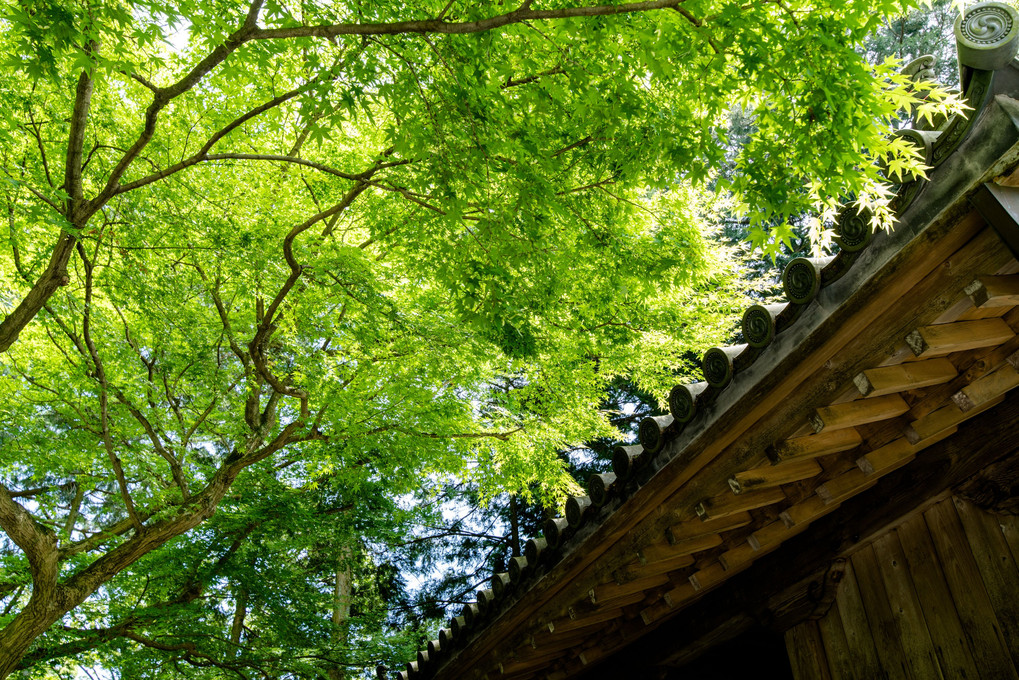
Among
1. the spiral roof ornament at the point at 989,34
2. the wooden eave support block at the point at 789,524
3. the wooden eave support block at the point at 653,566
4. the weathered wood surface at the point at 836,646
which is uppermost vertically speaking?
the spiral roof ornament at the point at 989,34

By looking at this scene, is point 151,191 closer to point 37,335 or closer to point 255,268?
point 255,268

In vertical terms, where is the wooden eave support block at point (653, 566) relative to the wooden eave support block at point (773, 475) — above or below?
below

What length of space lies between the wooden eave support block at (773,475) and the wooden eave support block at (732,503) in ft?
0.35

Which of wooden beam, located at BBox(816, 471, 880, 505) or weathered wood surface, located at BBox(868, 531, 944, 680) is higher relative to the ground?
wooden beam, located at BBox(816, 471, 880, 505)

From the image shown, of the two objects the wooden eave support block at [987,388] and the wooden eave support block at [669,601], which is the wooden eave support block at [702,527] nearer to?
the wooden eave support block at [669,601]

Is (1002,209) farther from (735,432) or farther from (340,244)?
(340,244)

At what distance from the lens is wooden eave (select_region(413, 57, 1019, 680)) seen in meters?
2.21

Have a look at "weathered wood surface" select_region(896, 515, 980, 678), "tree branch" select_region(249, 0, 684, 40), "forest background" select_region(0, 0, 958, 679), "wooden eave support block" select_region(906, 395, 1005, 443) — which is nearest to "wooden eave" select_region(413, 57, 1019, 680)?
"wooden eave support block" select_region(906, 395, 1005, 443)

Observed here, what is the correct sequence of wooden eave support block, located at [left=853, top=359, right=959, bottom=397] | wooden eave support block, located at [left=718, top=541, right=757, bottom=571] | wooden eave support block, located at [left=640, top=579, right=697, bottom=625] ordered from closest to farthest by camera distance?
wooden eave support block, located at [left=853, top=359, right=959, bottom=397] < wooden eave support block, located at [left=718, top=541, right=757, bottom=571] < wooden eave support block, located at [left=640, top=579, right=697, bottom=625]

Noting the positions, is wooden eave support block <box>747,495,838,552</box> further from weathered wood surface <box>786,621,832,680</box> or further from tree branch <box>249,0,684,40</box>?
tree branch <box>249,0,684,40</box>

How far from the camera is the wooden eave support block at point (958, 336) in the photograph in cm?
243

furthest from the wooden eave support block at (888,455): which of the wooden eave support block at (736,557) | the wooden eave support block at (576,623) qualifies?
the wooden eave support block at (576,623)

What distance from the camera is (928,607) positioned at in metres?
3.45

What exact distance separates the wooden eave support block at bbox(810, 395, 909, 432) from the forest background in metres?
0.79
